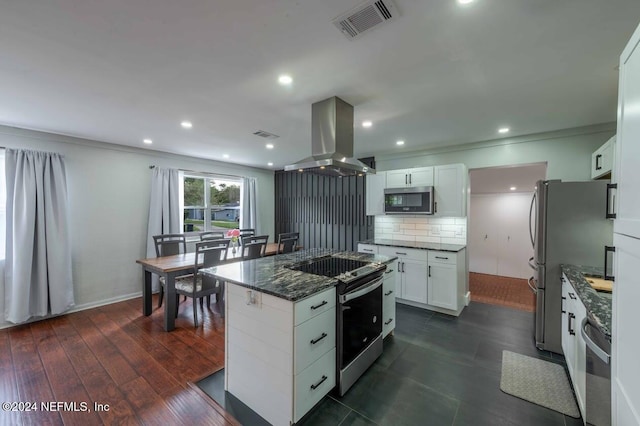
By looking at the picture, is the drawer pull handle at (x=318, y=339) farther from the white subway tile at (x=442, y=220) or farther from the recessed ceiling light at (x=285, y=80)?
the white subway tile at (x=442, y=220)

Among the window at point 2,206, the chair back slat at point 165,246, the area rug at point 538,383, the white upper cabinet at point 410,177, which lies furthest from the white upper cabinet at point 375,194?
the window at point 2,206

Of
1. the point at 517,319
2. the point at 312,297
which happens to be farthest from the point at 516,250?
the point at 312,297

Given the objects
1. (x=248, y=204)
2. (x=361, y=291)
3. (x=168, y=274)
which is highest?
(x=248, y=204)

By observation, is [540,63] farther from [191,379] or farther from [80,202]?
[80,202]

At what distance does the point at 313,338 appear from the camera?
178cm

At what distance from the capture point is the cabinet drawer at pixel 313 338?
5.48ft

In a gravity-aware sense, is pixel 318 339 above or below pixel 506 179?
below

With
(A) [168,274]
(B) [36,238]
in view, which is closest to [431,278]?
(A) [168,274]

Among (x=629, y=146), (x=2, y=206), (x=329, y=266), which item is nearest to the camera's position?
(x=629, y=146)

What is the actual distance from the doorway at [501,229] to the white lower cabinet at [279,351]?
3893 millimetres

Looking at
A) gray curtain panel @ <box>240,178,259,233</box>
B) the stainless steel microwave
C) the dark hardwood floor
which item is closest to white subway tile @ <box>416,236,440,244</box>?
the stainless steel microwave

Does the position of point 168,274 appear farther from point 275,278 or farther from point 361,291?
point 361,291

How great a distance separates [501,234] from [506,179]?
1.28 m

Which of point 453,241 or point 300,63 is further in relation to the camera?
point 453,241
